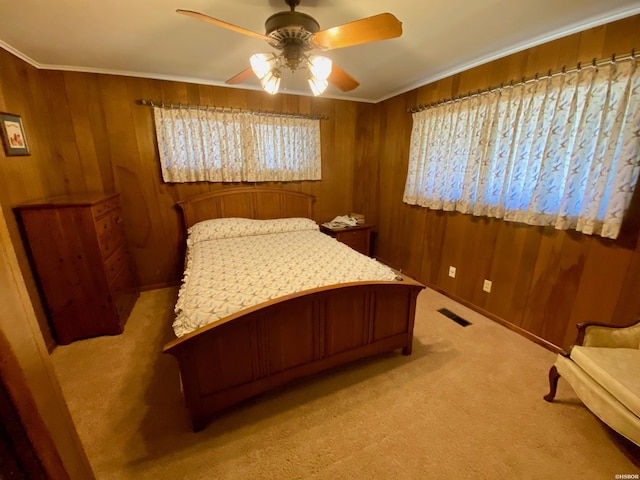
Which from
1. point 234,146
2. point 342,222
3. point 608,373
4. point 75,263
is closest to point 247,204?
point 234,146

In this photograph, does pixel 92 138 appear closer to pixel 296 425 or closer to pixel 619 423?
pixel 296 425

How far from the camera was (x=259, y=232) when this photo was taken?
3250mm

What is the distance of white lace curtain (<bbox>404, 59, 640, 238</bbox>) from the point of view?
1.81 metres

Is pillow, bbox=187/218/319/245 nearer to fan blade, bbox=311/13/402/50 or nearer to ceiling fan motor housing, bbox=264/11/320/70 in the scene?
ceiling fan motor housing, bbox=264/11/320/70

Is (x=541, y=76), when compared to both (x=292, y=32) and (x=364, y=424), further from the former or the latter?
(x=364, y=424)

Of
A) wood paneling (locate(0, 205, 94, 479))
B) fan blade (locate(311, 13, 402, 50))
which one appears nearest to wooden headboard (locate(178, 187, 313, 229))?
fan blade (locate(311, 13, 402, 50))

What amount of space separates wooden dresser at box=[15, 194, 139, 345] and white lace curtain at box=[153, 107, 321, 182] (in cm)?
92

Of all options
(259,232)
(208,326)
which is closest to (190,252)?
(259,232)

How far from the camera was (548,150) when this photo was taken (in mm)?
2148

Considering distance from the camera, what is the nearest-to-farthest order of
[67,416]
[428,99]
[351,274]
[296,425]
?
1. [67,416]
2. [296,425]
3. [351,274]
4. [428,99]

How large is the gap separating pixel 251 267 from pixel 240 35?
1786mm

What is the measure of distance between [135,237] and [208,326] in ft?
7.97

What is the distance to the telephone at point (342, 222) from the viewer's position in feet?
12.7

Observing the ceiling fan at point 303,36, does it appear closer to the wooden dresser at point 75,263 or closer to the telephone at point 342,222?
the wooden dresser at point 75,263
